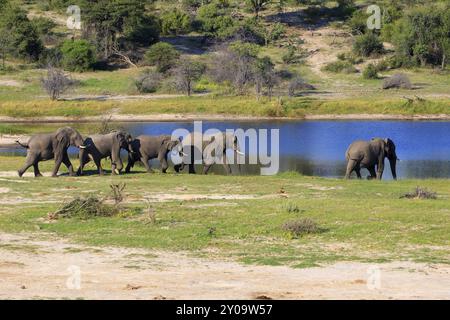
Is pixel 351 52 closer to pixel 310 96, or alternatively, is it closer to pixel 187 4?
pixel 310 96

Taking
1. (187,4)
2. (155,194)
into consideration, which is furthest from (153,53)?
(155,194)

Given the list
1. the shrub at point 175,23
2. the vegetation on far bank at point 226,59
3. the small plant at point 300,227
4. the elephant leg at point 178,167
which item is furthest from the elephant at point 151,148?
the shrub at point 175,23

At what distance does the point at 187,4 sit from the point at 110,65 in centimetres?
2127

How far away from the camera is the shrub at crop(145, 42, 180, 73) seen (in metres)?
71.0

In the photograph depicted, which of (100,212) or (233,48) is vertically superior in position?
(233,48)

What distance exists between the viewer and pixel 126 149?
3027cm

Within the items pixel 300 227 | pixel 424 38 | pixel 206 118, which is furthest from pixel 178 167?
pixel 424 38

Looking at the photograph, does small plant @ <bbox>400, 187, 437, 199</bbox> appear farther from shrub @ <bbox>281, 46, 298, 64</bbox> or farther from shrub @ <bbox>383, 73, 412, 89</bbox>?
shrub @ <bbox>281, 46, 298, 64</bbox>

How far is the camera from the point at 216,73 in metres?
68.0

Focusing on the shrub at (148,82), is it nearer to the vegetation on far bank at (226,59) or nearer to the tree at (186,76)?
the vegetation on far bank at (226,59)

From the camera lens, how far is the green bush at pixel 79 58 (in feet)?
230

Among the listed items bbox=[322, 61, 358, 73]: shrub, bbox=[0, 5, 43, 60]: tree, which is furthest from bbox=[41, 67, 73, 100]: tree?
bbox=[322, 61, 358, 73]: shrub

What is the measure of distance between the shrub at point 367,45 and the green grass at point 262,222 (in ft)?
170
